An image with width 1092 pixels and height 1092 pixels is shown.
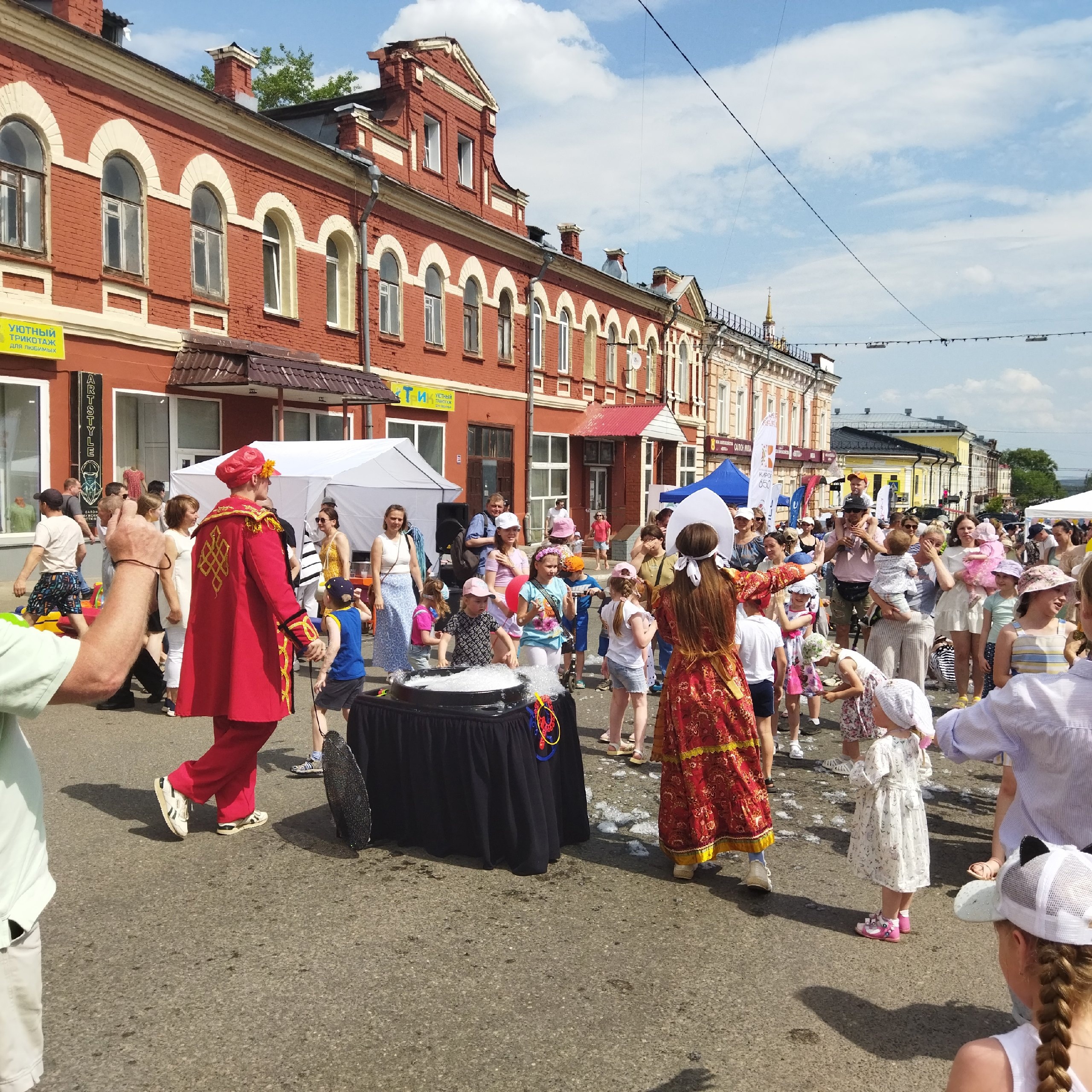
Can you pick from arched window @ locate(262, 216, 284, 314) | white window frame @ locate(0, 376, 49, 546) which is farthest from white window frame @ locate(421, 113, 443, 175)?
white window frame @ locate(0, 376, 49, 546)

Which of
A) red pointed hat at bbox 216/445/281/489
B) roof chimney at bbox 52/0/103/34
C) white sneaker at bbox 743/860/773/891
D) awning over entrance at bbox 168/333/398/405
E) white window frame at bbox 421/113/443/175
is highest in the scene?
white window frame at bbox 421/113/443/175

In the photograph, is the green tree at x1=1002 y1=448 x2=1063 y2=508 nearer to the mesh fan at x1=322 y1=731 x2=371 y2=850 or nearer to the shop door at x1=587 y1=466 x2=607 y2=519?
the shop door at x1=587 y1=466 x2=607 y2=519

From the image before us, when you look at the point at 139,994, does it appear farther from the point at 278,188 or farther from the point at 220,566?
the point at 278,188

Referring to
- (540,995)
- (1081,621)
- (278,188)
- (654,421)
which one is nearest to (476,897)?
(540,995)

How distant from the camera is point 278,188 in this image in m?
17.6

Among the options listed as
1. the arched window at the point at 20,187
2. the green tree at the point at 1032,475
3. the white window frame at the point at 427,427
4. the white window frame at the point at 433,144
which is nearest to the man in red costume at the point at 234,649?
the arched window at the point at 20,187

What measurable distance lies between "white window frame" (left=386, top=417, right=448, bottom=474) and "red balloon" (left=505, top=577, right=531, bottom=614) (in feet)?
42.9

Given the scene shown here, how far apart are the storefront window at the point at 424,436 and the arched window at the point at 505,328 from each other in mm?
3432

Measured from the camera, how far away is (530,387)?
2581 cm

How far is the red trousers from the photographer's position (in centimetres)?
523

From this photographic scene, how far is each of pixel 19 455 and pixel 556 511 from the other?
1209cm

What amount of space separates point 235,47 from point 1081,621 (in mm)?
18821

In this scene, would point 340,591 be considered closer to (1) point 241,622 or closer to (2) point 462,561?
(1) point 241,622

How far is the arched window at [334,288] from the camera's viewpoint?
1928cm
